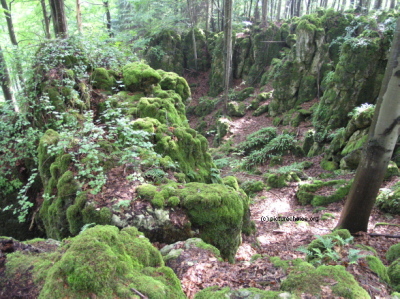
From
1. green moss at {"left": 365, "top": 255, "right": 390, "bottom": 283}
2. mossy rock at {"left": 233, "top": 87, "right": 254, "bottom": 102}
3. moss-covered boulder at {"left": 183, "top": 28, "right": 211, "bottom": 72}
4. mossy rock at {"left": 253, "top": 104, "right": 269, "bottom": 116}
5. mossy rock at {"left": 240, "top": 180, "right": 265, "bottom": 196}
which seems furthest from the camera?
moss-covered boulder at {"left": 183, "top": 28, "right": 211, "bottom": 72}

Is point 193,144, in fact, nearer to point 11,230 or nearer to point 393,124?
point 393,124

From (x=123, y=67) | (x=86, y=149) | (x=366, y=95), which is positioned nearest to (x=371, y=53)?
(x=366, y=95)

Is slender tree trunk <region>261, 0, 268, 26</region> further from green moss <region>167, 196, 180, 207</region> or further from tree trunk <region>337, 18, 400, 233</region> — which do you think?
green moss <region>167, 196, 180, 207</region>

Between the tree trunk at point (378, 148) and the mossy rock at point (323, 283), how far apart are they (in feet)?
9.11

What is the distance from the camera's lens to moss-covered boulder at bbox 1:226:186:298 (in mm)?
1726

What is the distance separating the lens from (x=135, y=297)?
5.99 feet

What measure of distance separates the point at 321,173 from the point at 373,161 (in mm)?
5723

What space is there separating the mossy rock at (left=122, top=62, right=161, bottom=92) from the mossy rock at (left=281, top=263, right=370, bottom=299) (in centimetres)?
691

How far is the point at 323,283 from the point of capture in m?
2.19

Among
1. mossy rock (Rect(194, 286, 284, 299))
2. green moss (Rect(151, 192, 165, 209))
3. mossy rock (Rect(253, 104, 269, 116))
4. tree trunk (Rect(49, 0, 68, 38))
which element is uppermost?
tree trunk (Rect(49, 0, 68, 38))

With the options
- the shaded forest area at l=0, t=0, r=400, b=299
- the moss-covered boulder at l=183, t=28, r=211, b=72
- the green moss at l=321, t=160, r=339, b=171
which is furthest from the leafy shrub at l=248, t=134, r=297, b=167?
the moss-covered boulder at l=183, t=28, r=211, b=72

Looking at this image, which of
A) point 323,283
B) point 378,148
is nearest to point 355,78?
point 378,148

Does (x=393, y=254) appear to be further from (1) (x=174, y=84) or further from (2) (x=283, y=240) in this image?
(1) (x=174, y=84)

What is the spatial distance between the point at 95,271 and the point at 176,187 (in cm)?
263
